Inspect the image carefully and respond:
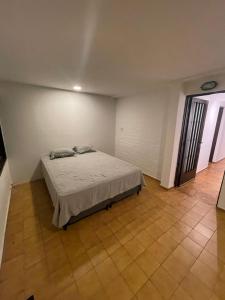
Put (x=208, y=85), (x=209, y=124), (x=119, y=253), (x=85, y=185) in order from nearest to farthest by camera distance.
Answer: (x=119, y=253) < (x=85, y=185) < (x=208, y=85) < (x=209, y=124)

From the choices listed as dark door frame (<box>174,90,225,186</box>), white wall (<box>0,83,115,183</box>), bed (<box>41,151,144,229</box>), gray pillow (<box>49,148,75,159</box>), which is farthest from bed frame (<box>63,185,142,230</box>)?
white wall (<box>0,83,115,183</box>)

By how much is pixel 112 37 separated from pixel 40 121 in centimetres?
274

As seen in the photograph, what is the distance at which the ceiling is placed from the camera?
0.99 meters

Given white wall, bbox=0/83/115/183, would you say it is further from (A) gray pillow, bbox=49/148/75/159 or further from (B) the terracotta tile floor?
(B) the terracotta tile floor

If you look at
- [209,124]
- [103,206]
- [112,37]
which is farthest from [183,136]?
[112,37]

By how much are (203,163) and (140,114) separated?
2.60 meters

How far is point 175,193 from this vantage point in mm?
3033

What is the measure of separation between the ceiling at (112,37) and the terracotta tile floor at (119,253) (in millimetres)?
2391

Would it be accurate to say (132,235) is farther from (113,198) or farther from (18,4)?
(18,4)

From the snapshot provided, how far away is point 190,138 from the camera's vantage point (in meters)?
3.23

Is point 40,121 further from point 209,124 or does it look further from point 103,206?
point 209,124

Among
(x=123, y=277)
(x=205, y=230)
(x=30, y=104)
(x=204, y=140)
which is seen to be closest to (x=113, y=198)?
(x=123, y=277)

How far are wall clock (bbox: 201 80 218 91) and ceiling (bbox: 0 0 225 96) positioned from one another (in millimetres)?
238

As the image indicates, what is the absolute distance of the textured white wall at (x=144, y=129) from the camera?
11.4 feet
